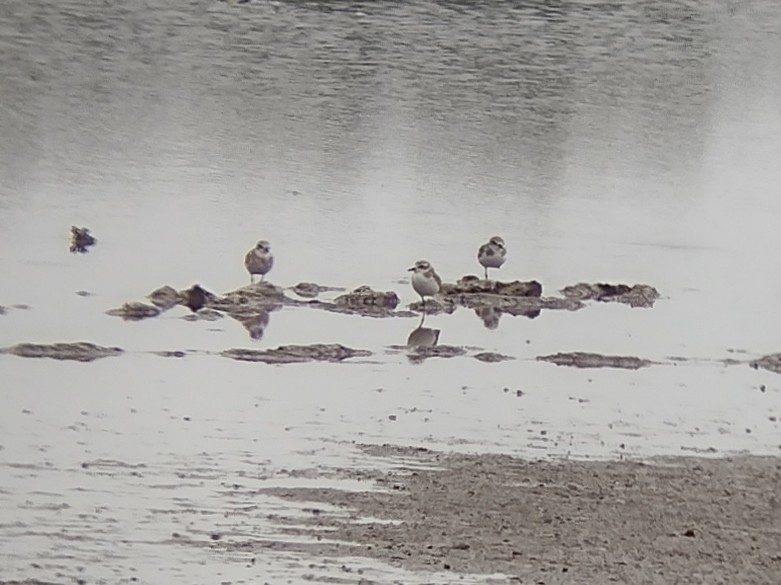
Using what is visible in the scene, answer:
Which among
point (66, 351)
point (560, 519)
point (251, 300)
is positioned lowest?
point (560, 519)

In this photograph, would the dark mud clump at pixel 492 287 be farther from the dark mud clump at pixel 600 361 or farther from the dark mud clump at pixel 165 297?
the dark mud clump at pixel 165 297

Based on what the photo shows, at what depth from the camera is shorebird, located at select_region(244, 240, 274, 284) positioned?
2.35 m

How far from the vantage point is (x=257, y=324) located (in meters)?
2.36

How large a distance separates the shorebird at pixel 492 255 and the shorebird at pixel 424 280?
0.10 metres

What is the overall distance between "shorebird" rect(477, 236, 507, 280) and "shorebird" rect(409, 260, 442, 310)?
0.10 metres

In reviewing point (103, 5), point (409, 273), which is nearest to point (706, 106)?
point (409, 273)

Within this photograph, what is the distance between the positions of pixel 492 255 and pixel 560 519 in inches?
21.5

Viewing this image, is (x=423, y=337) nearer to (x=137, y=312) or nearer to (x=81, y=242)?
(x=137, y=312)

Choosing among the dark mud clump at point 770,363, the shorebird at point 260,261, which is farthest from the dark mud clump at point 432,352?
the dark mud clump at point 770,363

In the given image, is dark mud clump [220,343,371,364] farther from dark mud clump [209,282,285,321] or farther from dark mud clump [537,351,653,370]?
dark mud clump [537,351,653,370]

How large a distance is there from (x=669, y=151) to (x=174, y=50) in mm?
1059

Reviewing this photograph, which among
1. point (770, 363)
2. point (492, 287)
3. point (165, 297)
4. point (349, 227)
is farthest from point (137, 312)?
point (770, 363)

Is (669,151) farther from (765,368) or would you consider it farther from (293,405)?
(293,405)

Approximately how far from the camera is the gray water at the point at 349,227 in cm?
231
